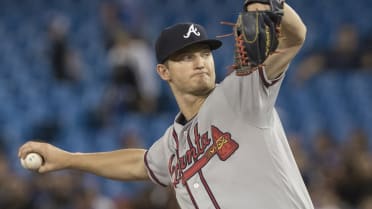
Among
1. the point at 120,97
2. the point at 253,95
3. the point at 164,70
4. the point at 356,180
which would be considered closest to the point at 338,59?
the point at 120,97

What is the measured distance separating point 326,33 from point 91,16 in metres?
3.34

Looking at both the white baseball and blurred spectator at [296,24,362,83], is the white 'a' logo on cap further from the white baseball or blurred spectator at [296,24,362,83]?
blurred spectator at [296,24,362,83]

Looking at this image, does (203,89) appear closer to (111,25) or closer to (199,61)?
(199,61)

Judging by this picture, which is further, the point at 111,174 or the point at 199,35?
the point at 111,174

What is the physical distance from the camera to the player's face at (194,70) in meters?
4.20

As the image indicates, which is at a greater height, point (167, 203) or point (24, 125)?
point (24, 125)

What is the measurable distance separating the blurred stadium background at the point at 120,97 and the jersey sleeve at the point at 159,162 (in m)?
2.91

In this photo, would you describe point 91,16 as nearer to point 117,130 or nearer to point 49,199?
point 117,130

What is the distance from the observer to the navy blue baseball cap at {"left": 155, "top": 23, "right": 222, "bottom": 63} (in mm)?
4223

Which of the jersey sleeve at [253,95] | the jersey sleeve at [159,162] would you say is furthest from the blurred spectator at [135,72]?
the jersey sleeve at [253,95]

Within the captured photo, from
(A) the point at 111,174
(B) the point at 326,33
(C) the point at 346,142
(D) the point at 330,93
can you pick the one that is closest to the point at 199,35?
(A) the point at 111,174

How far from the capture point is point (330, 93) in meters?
10.8

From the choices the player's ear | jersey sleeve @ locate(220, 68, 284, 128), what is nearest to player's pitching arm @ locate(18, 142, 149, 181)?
the player's ear

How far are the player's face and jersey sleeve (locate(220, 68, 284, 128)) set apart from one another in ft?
0.51
